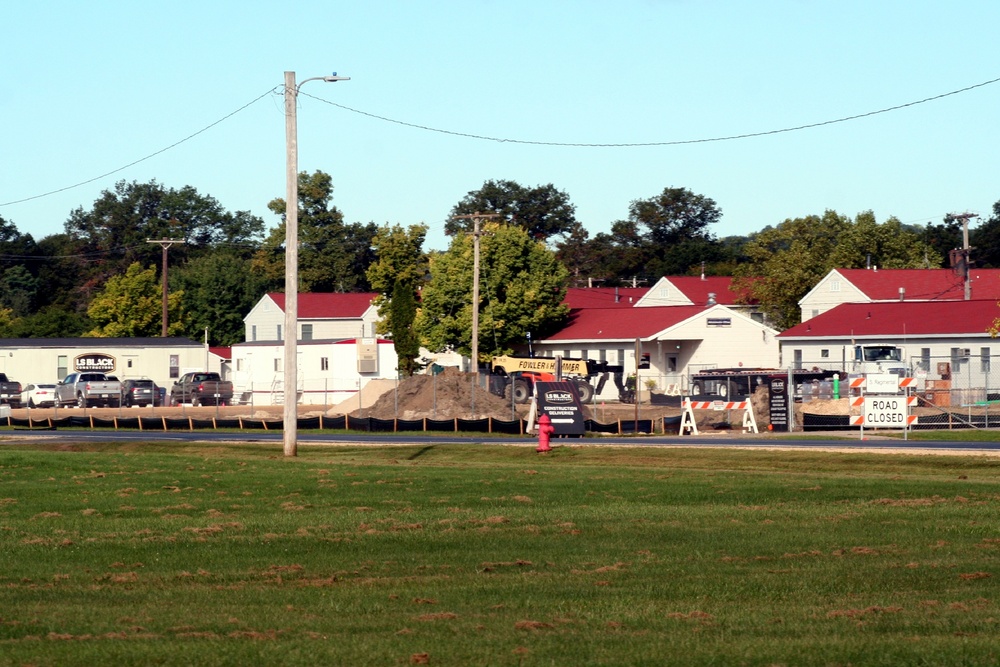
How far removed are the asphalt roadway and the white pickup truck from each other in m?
19.9

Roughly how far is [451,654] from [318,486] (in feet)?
47.8

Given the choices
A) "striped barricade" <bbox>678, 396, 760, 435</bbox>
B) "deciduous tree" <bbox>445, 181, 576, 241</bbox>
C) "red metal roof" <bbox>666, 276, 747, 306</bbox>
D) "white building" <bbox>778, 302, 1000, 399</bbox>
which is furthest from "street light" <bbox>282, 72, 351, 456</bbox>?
"deciduous tree" <bbox>445, 181, 576, 241</bbox>

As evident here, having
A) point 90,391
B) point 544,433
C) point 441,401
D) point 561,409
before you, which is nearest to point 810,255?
point 441,401

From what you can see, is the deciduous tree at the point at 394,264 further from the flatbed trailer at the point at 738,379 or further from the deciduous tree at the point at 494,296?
the flatbed trailer at the point at 738,379

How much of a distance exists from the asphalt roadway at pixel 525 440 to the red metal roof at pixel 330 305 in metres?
46.4

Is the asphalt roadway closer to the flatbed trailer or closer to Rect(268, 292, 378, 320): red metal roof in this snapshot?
the flatbed trailer

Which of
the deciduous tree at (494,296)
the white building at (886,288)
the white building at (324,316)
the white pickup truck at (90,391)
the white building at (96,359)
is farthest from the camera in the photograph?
the white building at (324,316)

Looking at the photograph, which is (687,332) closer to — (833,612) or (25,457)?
(25,457)

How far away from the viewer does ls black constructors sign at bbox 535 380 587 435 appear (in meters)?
39.5

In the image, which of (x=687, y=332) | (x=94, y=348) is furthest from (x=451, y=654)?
(x=94, y=348)

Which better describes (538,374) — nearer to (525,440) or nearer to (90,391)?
(90,391)

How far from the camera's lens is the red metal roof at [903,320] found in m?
64.4

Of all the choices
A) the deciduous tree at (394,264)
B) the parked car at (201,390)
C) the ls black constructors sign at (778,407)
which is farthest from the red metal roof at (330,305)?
the ls black constructors sign at (778,407)

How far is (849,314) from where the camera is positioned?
71.8 metres
